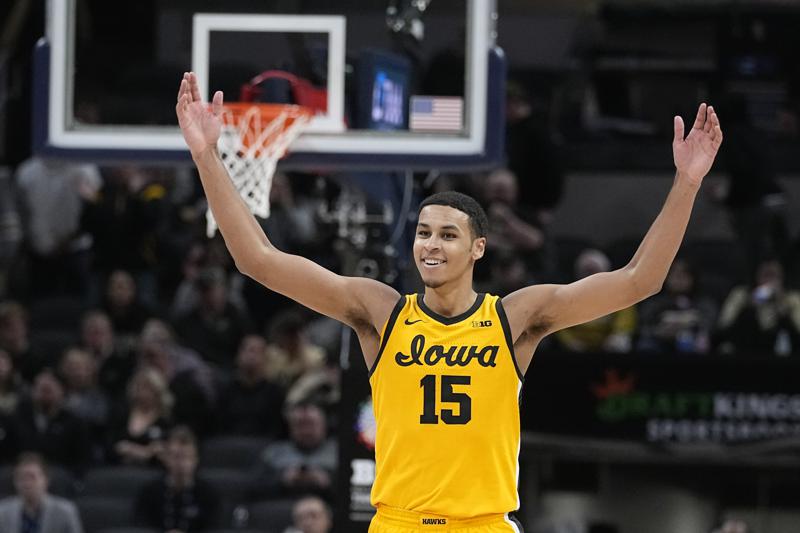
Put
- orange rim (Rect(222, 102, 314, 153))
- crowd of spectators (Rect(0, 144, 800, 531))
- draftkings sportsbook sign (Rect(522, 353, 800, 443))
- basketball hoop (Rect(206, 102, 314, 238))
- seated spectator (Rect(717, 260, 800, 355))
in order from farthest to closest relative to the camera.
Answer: seated spectator (Rect(717, 260, 800, 355)) < crowd of spectators (Rect(0, 144, 800, 531)) < draftkings sportsbook sign (Rect(522, 353, 800, 443)) < orange rim (Rect(222, 102, 314, 153)) < basketball hoop (Rect(206, 102, 314, 238))

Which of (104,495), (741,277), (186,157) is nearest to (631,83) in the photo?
(741,277)

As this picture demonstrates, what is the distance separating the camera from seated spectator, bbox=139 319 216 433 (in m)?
13.1

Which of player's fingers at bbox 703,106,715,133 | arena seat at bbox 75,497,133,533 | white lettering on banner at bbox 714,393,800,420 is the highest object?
player's fingers at bbox 703,106,715,133

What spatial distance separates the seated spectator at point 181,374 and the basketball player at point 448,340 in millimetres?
7470

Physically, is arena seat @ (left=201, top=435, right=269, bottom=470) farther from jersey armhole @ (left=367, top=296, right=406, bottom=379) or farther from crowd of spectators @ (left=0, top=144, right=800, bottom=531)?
jersey armhole @ (left=367, top=296, right=406, bottom=379)

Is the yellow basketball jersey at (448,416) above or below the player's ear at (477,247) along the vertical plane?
below

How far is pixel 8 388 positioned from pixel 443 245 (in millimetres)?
8570

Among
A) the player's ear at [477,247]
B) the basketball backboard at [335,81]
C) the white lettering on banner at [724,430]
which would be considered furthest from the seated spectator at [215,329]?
the player's ear at [477,247]

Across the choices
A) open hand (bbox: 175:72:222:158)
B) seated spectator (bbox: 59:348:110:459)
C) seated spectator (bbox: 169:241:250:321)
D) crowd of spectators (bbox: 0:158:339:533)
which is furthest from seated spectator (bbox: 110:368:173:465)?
open hand (bbox: 175:72:222:158)

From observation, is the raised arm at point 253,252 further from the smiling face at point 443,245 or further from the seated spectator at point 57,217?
the seated spectator at point 57,217

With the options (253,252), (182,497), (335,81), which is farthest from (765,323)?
(253,252)

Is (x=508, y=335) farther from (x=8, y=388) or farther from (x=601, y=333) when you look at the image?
(x=8, y=388)

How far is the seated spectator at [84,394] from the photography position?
13.3 metres

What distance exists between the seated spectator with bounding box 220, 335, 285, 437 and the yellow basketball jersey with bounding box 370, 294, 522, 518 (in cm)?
752
